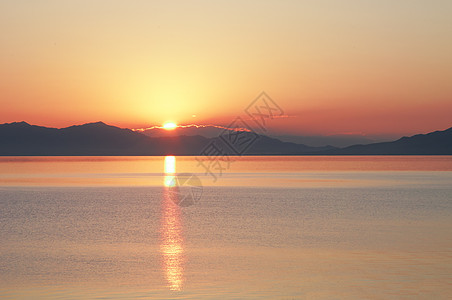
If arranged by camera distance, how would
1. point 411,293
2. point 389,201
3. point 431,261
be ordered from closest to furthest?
point 411,293, point 431,261, point 389,201

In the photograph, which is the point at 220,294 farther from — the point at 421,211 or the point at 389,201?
the point at 389,201

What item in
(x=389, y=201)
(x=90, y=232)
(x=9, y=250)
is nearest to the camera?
(x=9, y=250)

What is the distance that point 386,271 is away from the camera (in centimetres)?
1972

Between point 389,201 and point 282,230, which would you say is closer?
point 282,230

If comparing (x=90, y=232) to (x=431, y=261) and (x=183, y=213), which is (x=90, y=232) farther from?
(x=431, y=261)

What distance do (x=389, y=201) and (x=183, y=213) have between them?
68.4 ft

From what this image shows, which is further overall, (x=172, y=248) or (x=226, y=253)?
(x=172, y=248)

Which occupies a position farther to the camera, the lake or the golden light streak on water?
the golden light streak on water

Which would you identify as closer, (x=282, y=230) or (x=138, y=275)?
(x=138, y=275)

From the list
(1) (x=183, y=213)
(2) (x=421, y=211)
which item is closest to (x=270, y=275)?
(1) (x=183, y=213)

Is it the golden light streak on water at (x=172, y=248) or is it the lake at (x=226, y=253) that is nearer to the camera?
the lake at (x=226, y=253)

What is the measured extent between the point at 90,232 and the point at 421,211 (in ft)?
81.0

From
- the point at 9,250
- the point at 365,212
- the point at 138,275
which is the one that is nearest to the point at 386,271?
the point at 138,275

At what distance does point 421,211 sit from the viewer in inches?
1676
